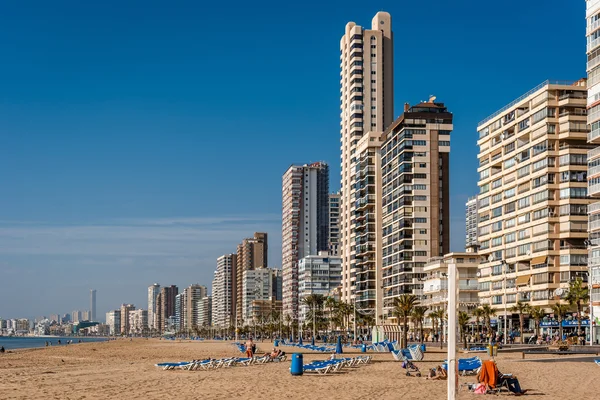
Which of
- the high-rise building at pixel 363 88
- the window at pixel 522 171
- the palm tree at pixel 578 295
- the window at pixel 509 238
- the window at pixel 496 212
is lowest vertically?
the palm tree at pixel 578 295

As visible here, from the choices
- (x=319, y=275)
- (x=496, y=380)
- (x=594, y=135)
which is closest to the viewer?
(x=496, y=380)

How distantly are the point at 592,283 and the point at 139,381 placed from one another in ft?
155

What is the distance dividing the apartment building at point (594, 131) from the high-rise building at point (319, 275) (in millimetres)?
109874

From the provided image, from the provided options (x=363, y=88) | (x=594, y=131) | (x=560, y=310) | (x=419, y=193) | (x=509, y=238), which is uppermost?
(x=363, y=88)

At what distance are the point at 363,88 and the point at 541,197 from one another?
56828 mm

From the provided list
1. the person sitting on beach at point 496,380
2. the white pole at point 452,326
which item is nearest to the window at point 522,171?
the person sitting on beach at point 496,380

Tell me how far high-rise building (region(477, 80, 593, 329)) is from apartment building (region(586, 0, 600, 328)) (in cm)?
833

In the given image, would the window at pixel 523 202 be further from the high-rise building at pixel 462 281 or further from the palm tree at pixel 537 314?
the high-rise building at pixel 462 281

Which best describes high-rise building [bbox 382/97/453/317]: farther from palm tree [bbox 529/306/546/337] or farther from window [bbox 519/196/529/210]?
palm tree [bbox 529/306/546/337]

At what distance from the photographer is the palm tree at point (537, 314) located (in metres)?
79.1

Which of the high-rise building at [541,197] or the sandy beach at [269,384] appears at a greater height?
the high-rise building at [541,197]

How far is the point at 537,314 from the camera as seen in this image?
78.8 m

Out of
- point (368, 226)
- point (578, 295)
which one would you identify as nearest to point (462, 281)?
point (368, 226)

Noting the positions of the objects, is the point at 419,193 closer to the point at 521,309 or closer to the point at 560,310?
the point at 521,309
